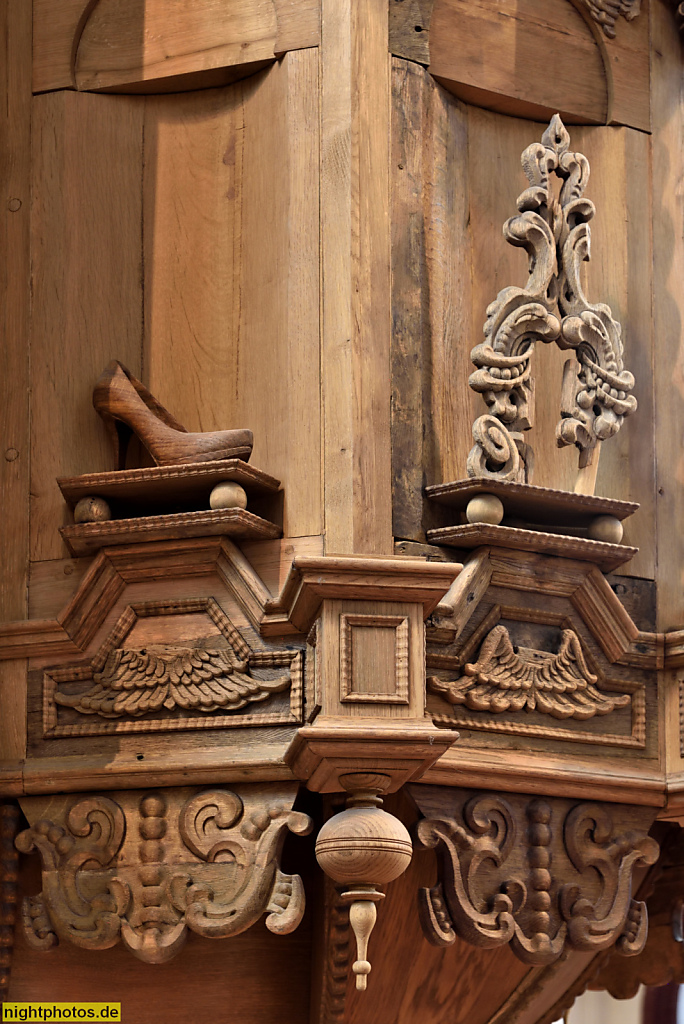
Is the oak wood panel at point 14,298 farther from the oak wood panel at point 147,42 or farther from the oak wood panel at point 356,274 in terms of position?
the oak wood panel at point 356,274

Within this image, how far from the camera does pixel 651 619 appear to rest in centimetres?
303

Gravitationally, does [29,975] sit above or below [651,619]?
below

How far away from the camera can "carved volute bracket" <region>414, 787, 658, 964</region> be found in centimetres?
273

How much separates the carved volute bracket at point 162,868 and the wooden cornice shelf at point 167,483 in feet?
1.59

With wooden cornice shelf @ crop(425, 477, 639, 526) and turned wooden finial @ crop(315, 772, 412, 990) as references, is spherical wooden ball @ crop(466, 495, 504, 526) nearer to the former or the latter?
wooden cornice shelf @ crop(425, 477, 639, 526)

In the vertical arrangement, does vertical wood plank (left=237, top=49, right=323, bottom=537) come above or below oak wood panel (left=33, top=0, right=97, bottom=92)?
below

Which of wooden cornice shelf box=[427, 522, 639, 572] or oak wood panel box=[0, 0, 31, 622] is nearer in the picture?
wooden cornice shelf box=[427, 522, 639, 572]

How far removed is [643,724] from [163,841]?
85 centimetres

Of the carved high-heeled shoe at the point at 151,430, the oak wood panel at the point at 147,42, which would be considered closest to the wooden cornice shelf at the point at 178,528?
the carved high-heeled shoe at the point at 151,430

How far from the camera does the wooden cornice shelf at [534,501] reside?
2.80 meters

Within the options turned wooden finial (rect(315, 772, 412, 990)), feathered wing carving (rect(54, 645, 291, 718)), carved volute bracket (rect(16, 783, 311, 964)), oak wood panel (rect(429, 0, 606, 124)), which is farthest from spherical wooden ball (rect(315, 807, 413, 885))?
oak wood panel (rect(429, 0, 606, 124))

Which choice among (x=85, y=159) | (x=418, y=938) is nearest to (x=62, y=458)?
(x=85, y=159)

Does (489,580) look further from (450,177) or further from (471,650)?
(450,177)

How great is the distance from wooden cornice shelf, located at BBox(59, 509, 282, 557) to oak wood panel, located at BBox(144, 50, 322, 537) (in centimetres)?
7
